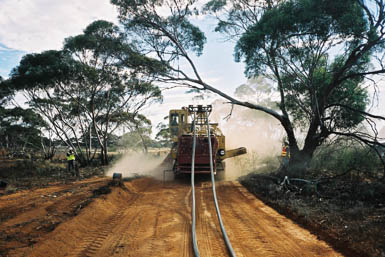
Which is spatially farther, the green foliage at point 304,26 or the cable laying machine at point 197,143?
the cable laying machine at point 197,143

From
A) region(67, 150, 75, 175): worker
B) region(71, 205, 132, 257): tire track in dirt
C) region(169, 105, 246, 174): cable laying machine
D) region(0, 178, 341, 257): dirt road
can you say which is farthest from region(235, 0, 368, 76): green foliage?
region(67, 150, 75, 175): worker

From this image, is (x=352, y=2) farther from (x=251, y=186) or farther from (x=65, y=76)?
(x=65, y=76)

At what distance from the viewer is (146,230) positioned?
5738 mm

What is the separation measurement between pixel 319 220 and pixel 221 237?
2.43 metres

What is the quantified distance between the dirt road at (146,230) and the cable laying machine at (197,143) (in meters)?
3.81

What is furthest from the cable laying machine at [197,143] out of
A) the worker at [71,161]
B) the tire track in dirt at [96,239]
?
the worker at [71,161]

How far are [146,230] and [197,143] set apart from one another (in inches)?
283

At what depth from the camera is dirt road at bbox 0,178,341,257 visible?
4.69m

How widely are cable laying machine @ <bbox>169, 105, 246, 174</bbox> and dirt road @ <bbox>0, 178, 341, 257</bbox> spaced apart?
12.5 ft

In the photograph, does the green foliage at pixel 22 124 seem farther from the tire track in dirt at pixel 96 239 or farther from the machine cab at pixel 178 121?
the tire track in dirt at pixel 96 239

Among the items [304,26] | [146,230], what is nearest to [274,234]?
[146,230]

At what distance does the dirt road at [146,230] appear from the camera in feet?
15.4

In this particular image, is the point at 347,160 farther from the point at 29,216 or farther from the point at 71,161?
the point at 71,161

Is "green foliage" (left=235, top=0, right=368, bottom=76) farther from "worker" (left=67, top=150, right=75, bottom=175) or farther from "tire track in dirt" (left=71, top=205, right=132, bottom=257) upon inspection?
"worker" (left=67, top=150, right=75, bottom=175)
